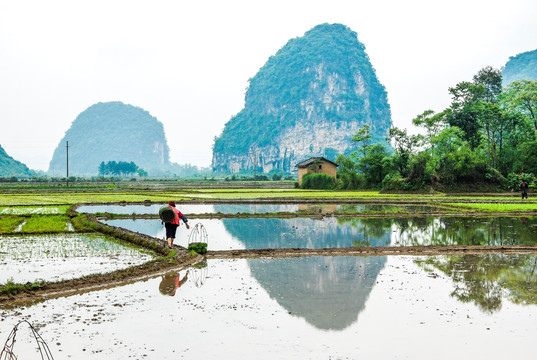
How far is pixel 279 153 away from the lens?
19925cm

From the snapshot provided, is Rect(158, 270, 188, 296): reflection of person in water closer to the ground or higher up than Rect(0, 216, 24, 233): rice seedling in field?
closer to the ground

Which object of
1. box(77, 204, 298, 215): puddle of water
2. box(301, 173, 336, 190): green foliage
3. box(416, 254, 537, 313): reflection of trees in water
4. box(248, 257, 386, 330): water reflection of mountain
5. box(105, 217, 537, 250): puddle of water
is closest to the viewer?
box(248, 257, 386, 330): water reflection of mountain

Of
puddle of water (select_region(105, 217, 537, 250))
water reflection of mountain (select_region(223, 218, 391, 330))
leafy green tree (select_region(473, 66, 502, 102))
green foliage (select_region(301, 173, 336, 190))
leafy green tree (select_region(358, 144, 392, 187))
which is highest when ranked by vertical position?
leafy green tree (select_region(473, 66, 502, 102))

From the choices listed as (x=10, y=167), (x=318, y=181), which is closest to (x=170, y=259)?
(x=318, y=181)

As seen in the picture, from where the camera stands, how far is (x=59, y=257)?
11.8 meters

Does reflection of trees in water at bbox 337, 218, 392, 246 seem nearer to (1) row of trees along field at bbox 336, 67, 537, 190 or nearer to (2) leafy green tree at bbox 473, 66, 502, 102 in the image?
(1) row of trees along field at bbox 336, 67, 537, 190

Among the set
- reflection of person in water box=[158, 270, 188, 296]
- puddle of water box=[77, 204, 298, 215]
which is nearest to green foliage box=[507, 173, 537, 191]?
puddle of water box=[77, 204, 298, 215]

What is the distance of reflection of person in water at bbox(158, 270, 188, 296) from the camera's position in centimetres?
837

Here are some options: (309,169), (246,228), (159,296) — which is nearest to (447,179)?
(309,169)

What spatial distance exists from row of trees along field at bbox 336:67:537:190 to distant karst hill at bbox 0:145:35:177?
13465cm

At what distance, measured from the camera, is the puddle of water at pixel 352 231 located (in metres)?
13.8

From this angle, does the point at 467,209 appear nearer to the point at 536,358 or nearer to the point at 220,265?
the point at 220,265

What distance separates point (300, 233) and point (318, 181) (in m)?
37.5

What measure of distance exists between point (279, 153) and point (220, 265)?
189051mm
